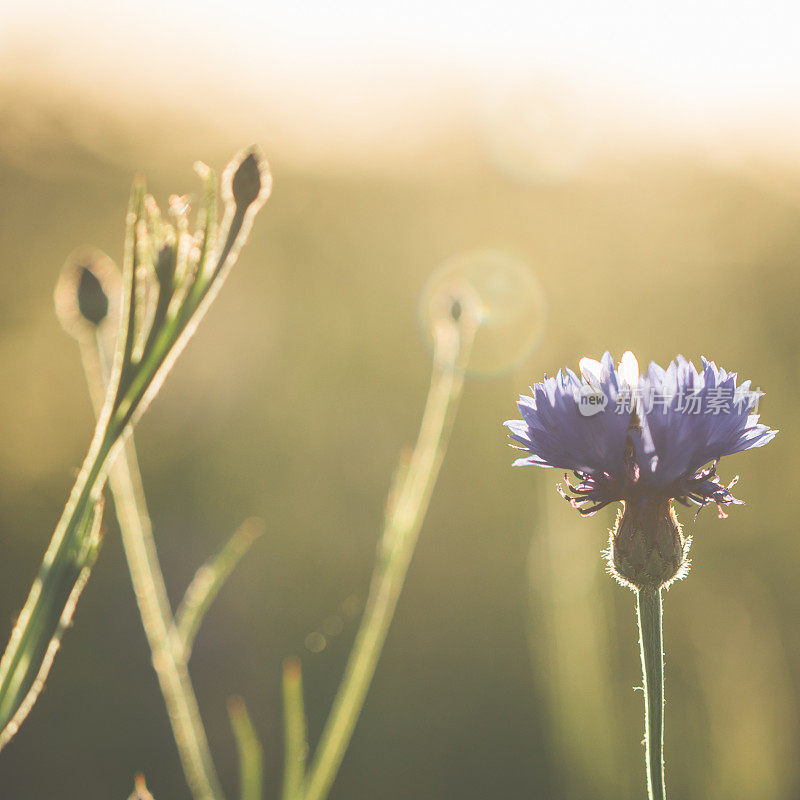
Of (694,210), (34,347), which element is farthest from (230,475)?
(694,210)

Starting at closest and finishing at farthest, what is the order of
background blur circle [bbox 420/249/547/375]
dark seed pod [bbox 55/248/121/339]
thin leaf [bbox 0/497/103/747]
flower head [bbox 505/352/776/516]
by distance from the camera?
thin leaf [bbox 0/497/103/747]
flower head [bbox 505/352/776/516]
dark seed pod [bbox 55/248/121/339]
background blur circle [bbox 420/249/547/375]

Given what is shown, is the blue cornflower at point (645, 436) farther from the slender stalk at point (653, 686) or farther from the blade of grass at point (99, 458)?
the blade of grass at point (99, 458)

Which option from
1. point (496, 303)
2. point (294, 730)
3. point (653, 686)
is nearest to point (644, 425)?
point (653, 686)

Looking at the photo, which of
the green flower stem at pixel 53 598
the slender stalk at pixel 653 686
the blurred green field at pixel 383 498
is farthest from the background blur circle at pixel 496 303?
the green flower stem at pixel 53 598

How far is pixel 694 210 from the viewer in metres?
3.44

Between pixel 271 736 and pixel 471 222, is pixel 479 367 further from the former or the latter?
pixel 471 222

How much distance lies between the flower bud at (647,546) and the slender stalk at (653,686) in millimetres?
24

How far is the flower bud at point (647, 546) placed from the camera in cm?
68

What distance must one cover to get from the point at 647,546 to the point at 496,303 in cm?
146

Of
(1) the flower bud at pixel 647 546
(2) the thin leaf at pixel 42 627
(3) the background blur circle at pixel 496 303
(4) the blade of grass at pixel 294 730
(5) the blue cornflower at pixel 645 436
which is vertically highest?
(3) the background blur circle at pixel 496 303

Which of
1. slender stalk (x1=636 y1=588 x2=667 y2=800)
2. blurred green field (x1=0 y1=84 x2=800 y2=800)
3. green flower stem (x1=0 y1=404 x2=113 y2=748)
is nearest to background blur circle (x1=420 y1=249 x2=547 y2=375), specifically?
blurred green field (x1=0 y1=84 x2=800 y2=800)

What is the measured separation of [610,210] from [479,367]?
69.0 inches

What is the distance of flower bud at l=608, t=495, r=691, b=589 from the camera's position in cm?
68

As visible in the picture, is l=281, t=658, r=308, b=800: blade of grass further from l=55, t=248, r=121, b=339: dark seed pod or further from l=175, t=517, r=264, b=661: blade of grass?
l=55, t=248, r=121, b=339: dark seed pod
